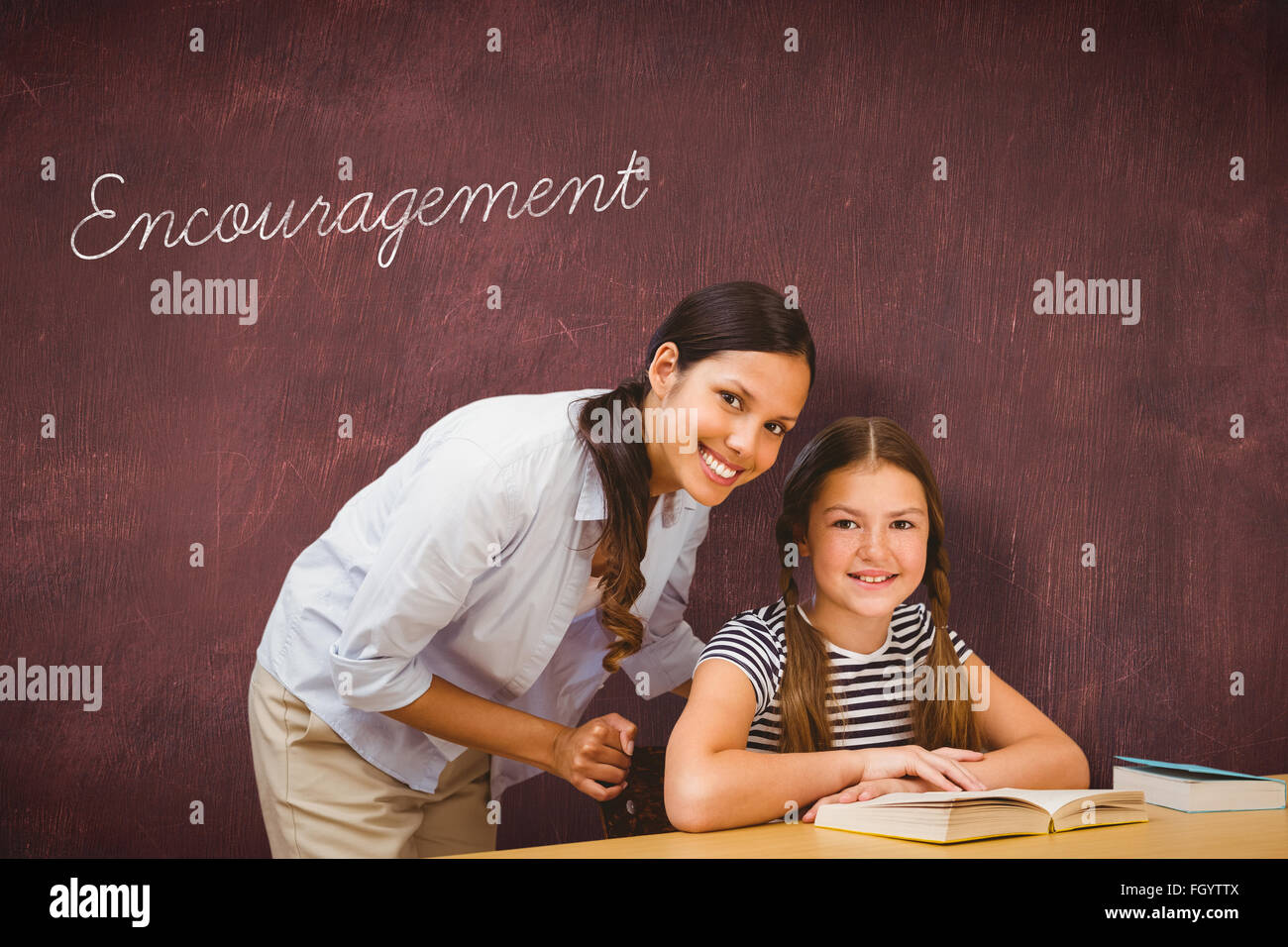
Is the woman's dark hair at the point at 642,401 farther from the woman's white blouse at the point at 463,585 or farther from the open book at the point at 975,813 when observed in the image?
the open book at the point at 975,813

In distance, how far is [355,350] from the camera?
73.8 inches

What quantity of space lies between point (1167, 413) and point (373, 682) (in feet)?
5.56

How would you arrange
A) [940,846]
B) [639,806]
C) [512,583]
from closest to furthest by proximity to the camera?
[940,846] → [512,583] → [639,806]

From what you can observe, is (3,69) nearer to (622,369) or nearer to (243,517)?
(243,517)

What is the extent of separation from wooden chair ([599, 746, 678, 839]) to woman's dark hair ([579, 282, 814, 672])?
8.4 inches

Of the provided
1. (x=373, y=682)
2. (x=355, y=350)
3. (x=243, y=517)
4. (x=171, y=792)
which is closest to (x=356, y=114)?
(x=355, y=350)

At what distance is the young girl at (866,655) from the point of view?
1.62 meters

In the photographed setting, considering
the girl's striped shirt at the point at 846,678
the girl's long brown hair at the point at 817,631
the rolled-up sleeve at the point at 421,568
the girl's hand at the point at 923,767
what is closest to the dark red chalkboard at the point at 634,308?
the girl's long brown hair at the point at 817,631

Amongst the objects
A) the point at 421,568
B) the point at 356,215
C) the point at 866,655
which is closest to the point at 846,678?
the point at 866,655

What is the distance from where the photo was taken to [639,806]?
1.75 m

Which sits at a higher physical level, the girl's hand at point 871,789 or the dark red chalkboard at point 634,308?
the dark red chalkboard at point 634,308

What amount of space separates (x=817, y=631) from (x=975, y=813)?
19.4 inches

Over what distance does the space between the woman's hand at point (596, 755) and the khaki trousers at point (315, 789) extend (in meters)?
0.32

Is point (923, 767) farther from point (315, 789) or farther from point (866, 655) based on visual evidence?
point (315, 789)
